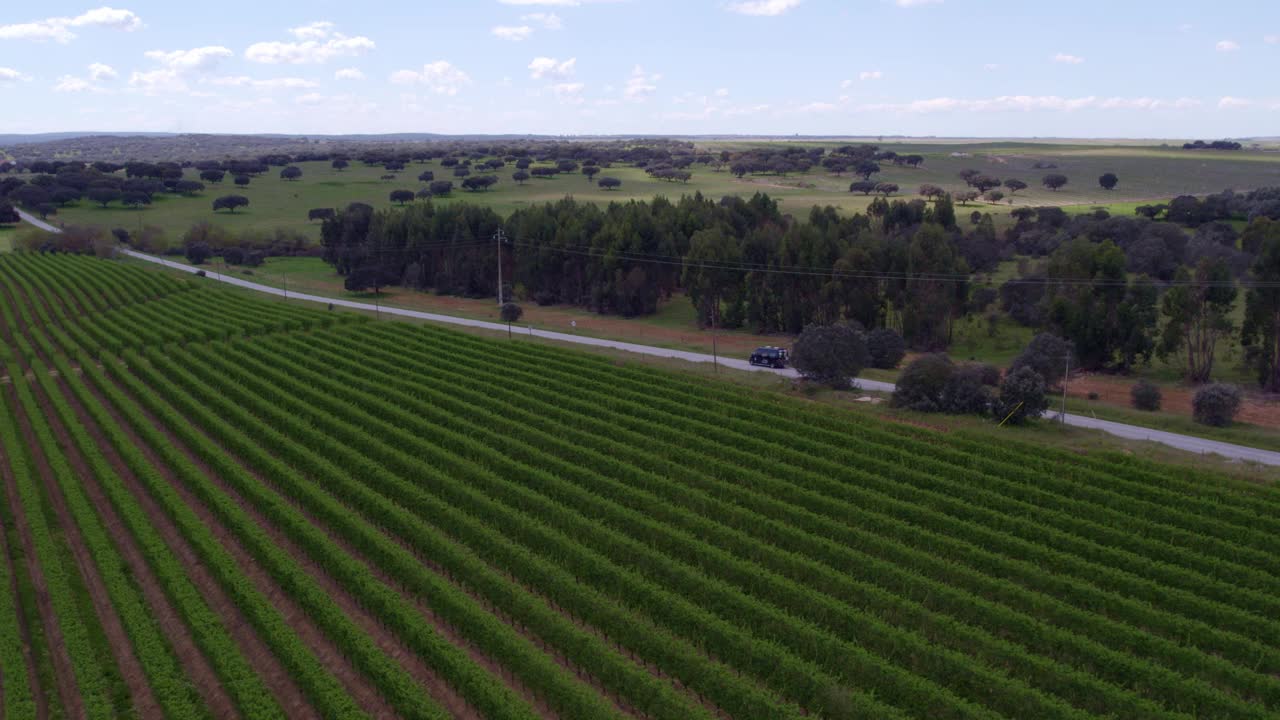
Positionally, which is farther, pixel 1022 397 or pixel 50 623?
pixel 1022 397

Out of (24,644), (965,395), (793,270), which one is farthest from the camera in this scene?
(793,270)

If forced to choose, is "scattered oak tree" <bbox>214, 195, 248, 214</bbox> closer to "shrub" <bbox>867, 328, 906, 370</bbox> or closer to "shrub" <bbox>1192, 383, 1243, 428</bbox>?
"shrub" <bbox>867, 328, 906, 370</bbox>

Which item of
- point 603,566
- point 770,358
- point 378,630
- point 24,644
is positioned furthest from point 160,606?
point 770,358

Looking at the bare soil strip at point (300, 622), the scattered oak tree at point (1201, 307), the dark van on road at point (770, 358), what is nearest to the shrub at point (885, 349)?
the dark van on road at point (770, 358)

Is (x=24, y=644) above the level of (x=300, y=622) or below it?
above

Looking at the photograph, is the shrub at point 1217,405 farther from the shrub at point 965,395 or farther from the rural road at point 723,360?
the shrub at point 965,395

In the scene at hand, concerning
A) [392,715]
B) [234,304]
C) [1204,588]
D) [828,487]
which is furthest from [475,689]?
[234,304]

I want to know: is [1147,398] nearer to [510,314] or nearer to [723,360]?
[723,360]
